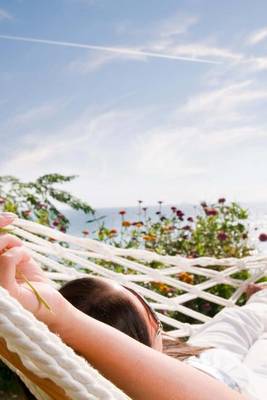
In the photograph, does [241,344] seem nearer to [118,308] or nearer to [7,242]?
[118,308]

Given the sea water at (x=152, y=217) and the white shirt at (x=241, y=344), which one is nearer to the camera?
the white shirt at (x=241, y=344)

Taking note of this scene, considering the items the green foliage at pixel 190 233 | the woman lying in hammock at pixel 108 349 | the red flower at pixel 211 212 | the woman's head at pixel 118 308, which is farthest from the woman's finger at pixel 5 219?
the red flower at pixel 211 212

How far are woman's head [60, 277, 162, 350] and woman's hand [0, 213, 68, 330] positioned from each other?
0.36m

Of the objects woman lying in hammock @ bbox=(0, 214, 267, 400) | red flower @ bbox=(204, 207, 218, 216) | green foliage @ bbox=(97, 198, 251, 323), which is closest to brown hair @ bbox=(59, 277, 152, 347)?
woman lying in hammock @ bbox=(0, 214, 267, 400)

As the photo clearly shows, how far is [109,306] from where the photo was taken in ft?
4.00

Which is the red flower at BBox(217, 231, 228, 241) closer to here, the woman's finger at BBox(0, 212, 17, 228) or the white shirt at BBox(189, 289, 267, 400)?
the white shirt at BBox(189, 289, 267, 400)

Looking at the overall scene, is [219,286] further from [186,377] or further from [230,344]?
[186,377]

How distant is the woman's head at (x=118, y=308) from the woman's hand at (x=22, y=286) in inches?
14.1

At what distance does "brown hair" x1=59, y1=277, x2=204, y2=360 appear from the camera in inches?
47.2

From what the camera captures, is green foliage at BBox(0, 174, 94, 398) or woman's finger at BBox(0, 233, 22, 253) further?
green foliage at BBox(0, 174, 94, 398)

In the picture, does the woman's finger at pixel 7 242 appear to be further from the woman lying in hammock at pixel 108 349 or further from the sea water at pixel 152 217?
the sea water at pixel 152 217

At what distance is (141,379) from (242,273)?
2.42 meters

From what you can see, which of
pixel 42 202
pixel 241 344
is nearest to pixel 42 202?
pixel 42 202

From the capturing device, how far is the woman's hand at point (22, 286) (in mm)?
799
